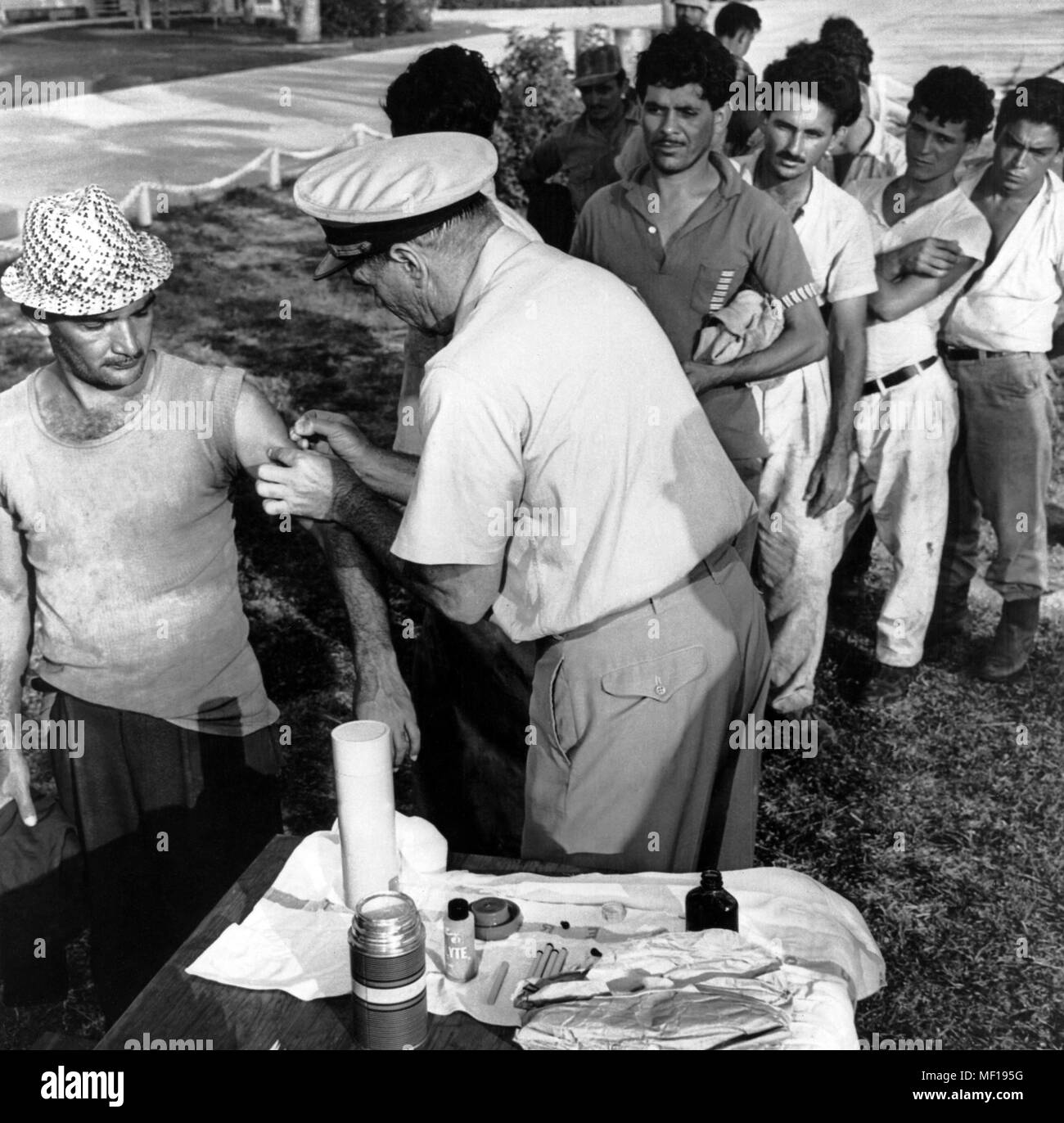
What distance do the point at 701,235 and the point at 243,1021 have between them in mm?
2907

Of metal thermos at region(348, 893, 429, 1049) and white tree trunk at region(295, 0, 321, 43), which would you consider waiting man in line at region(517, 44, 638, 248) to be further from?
metal thermos at region(348, 893, 429, 1049)

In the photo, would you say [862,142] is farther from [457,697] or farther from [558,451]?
[558,451]

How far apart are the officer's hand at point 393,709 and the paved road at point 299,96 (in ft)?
13.7

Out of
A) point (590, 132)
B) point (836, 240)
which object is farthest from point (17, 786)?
point (590, 132)

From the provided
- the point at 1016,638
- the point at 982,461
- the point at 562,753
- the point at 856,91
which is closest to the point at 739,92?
the point at 856,91

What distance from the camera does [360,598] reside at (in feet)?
9.97

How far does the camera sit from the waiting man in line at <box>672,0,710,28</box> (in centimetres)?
591

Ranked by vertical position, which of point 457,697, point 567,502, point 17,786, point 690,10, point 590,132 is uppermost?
point 690,10

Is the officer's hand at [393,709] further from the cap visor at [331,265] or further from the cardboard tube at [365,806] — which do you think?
the cap visor at [331,265]

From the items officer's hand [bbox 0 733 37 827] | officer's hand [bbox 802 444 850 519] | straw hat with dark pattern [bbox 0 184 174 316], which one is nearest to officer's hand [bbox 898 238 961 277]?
officer's hand [bbox 802 444 850 519]

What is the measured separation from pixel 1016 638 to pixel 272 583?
330 centimetres

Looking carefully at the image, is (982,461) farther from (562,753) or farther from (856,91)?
(562,753)
